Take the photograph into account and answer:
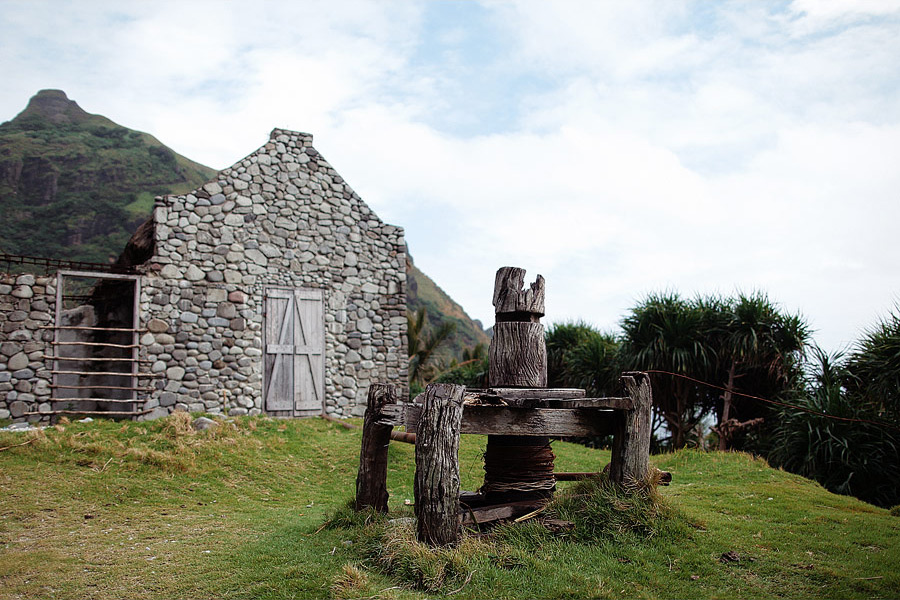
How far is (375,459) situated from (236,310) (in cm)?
947

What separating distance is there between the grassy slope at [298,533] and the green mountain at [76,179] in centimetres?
2549

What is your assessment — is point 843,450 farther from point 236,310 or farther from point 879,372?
point 236,310

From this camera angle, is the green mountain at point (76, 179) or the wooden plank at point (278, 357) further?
the green mountain at point (76, 179)

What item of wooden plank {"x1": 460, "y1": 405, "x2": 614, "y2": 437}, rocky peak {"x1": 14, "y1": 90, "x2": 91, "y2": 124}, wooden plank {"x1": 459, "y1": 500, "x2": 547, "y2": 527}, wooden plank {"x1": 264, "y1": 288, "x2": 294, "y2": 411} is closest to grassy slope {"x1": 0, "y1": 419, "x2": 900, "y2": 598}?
wooden plank {"x1": 459, "y1": 500, "x2": 547, "y2": 527}

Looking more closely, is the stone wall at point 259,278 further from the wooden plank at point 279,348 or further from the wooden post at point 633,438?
the wooden post at point 633,438

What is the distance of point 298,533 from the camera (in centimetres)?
643

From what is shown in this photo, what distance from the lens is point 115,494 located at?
8.77 metres

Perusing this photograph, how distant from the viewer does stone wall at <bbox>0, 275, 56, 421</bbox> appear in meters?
12.9

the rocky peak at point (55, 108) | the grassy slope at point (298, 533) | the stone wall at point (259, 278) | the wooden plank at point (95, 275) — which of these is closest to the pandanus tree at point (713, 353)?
the grassy slope at point (298, 533)

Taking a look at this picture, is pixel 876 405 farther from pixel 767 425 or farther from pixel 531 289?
pixel 531 289

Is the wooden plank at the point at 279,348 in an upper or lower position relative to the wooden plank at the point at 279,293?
lower

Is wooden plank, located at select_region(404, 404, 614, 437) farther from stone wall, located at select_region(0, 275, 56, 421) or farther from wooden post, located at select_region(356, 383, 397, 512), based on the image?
stone wall, located at select_region(0, 275, 56, 421)

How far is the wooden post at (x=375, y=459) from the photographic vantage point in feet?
20.1

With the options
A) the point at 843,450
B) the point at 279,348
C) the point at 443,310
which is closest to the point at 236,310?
the point at 279,348
